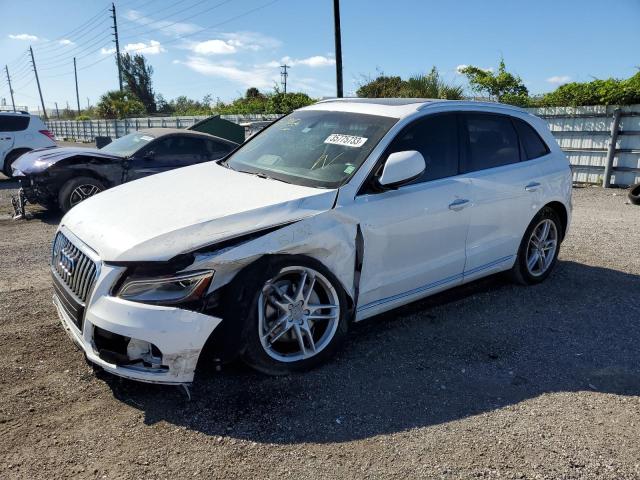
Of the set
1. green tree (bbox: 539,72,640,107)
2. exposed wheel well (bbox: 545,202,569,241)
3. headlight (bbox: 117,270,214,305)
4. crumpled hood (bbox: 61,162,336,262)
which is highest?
green tree (bbox: 539,72,640,107)

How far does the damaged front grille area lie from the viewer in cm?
298

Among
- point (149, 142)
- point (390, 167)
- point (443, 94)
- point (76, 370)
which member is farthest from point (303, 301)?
point (443, 94)

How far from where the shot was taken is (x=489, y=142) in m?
4.53

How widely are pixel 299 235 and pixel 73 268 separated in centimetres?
140

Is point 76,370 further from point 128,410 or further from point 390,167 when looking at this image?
point 390,167

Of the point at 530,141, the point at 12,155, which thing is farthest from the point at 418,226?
the point at 12,155

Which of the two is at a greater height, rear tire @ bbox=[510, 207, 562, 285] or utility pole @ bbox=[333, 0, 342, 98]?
utility pole @ bbox=[333, 0, 342, 98]

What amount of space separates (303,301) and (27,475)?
66.4 inches

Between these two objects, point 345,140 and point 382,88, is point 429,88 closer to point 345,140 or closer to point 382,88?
point 382,88

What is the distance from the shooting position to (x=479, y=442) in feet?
8.98

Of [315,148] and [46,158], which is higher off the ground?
[315,148]

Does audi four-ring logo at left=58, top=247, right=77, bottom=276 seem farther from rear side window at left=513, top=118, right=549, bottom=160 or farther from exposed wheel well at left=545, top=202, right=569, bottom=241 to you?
exposed wheel well at left=545, top=202, right=569, bottom=241

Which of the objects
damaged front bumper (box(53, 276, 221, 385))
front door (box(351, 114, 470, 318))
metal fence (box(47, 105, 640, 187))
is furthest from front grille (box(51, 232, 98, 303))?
metal fence (box(47, 105, 640, 187))

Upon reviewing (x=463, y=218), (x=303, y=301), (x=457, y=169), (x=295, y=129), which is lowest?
(x=303, y=301)
